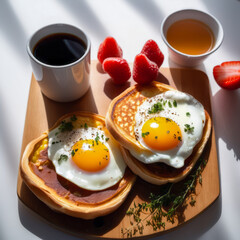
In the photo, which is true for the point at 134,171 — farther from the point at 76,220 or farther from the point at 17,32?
the point at 17,32

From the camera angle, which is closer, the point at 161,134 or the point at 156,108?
the point at 161,134

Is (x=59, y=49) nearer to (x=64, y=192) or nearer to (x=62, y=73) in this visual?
(x=62, y=73)

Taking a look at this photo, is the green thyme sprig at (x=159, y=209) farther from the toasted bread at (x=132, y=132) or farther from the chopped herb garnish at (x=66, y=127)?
the chopped herb garnish at (x=66, y=127)

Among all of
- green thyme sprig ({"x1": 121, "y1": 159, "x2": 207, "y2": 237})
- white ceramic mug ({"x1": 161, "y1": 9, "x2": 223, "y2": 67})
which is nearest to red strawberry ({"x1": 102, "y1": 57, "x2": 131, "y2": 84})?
white ceramic mug ({"x1": 161, "y1": 9, "x2": 223, "y2": 67})

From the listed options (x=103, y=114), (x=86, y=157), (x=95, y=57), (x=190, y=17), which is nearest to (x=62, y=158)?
(x=86, y=157)

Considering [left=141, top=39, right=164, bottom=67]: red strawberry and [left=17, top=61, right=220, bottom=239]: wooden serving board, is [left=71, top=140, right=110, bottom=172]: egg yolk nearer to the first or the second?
[left=17, top=61, right=220, bottom=239]: wooden serving board

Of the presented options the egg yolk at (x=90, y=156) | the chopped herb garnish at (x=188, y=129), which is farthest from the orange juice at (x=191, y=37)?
the egg yolk at (x=90, y=156)
